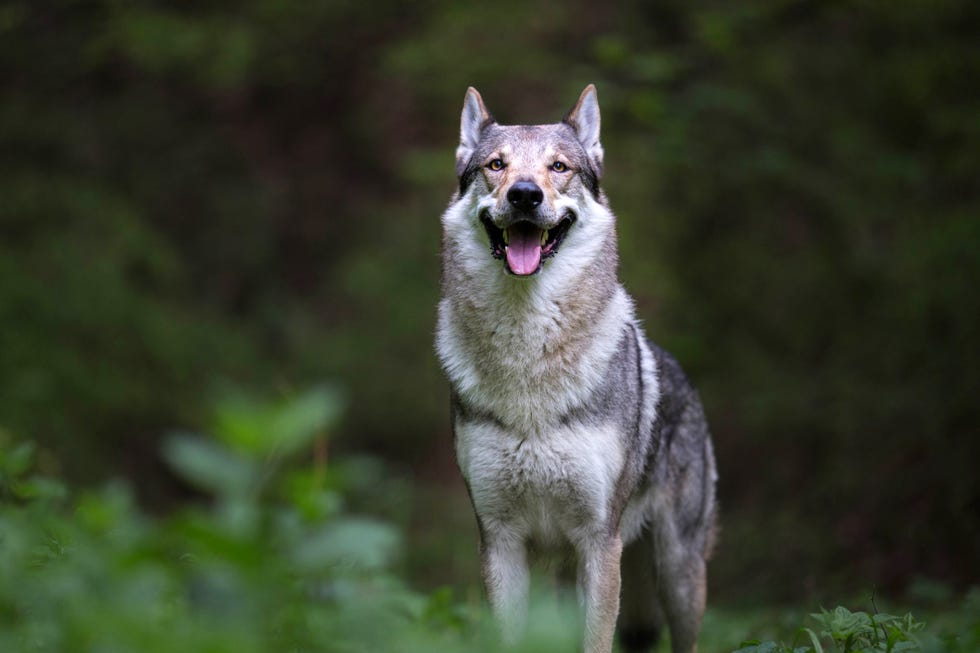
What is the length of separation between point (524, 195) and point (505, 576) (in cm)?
171

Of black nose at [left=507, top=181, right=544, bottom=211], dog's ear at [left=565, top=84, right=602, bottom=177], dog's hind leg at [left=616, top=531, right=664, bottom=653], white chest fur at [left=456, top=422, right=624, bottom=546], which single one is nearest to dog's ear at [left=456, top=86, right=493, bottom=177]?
dog's ear at [left=565, top=84, right=602, bottom=177]

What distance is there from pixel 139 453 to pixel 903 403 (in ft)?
25.9

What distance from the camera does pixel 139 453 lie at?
36.3 ft

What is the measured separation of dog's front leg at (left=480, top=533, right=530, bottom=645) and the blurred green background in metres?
2.38

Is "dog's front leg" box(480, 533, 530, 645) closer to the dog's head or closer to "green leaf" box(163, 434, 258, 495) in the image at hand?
the dog's head

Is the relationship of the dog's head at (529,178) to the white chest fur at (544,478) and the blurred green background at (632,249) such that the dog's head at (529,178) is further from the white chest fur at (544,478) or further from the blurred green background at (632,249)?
the blurred green background at (632,249)

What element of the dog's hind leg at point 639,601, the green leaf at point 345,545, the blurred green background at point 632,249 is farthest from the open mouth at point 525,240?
the blurred green background at point 632,249

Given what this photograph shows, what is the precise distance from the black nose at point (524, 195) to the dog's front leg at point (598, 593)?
152 centimetres

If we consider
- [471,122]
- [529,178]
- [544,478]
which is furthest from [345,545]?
[471,122]

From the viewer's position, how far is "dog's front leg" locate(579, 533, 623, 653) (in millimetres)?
4383

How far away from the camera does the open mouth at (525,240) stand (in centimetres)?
459

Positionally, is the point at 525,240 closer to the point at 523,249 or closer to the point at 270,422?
the point at 523,249

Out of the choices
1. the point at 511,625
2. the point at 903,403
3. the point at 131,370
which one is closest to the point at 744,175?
the point at 903,403

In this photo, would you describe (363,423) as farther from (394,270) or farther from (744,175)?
(744,175)
